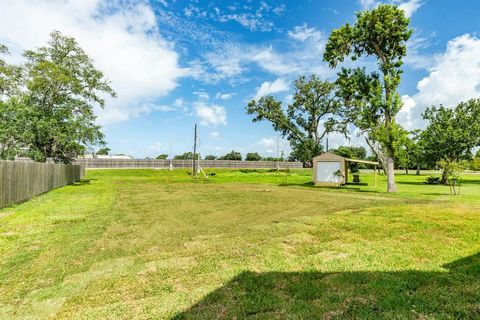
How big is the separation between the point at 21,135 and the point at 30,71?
6.39 meters

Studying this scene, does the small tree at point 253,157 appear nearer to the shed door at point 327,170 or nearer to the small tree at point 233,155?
the small tree at point 233,155

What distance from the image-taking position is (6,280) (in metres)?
4.36

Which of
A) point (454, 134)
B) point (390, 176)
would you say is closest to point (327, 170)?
point (390, 176)

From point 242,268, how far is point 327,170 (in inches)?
847

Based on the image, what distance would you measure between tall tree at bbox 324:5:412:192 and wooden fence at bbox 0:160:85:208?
64.0 feet

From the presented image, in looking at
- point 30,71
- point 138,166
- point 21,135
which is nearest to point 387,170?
point 21,135

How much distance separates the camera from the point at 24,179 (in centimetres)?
1268

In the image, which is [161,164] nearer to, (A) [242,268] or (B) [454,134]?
(B) [454,134]

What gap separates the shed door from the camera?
24422 mm

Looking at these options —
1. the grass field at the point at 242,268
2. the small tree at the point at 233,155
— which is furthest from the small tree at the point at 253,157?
the grass field at the point at 242,268

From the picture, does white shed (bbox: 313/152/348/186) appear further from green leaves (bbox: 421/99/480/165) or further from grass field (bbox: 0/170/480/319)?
grass field (bbox: 0/170/480/319)

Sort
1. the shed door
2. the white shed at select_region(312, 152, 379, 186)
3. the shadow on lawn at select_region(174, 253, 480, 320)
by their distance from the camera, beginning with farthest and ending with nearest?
the shed door, the white shed at select_region(312, 152, 379, 186), the shadow on lawn at select_region(174, 253, 480, 320)

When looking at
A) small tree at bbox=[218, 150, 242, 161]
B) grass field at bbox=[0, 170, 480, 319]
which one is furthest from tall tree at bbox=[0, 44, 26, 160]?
small tree at bbox=[218, 150, 242, 161]

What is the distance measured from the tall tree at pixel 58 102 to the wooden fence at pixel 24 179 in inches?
131
